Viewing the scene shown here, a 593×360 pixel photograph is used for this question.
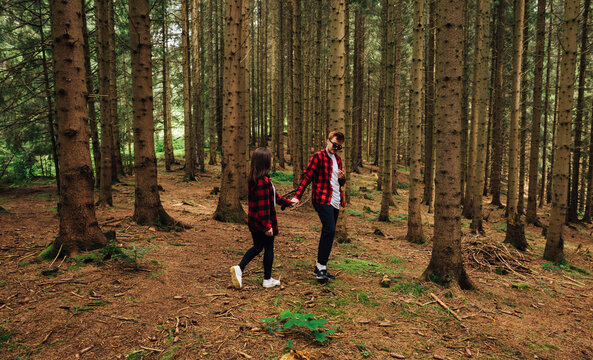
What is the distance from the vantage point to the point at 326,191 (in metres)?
4.75

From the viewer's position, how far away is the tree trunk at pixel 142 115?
651cm

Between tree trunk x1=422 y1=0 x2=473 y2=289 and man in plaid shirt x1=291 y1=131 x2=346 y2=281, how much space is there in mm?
1502

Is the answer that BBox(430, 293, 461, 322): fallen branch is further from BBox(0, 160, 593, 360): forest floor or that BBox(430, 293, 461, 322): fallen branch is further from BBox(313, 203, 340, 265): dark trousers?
BBox(313, 203, 340, 265): dark trousers

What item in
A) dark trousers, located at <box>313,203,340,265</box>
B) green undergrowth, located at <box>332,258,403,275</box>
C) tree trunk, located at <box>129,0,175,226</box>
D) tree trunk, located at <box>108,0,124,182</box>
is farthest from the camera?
tree trunk, located at <box>108,0,124,182</box>

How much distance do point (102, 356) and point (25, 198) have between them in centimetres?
1001

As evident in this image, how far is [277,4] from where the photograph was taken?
19.8 m

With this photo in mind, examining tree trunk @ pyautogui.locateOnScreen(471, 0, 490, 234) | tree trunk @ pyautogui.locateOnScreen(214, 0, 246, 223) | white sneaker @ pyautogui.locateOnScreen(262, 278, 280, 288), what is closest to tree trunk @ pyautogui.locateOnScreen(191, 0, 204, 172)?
tree trunk @ pyautogui.locateOnScreen(214, 0, 246, 223)

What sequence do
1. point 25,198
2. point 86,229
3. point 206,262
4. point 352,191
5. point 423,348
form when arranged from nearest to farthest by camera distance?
point 423,348 → point 86,229 → point 206,262 → point 25,198 → point 352,191

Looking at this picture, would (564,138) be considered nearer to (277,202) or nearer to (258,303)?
(277,202)

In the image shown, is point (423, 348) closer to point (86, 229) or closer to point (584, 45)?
point (86, 229)

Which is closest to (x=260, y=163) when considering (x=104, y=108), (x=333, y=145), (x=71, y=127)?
(x=333, y=145)

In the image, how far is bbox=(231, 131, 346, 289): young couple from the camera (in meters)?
4.19

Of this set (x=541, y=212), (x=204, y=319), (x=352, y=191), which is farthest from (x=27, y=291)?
(x=541, y=212)

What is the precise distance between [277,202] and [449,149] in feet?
8.69
